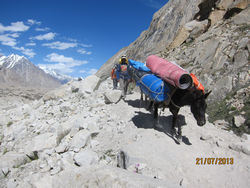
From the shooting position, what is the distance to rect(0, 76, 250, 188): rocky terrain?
9.78 ft

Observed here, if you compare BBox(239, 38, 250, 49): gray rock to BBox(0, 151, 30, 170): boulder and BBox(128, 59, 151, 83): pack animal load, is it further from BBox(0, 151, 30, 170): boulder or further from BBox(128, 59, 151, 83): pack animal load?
BBox(0, 151, 30, 170): boulder

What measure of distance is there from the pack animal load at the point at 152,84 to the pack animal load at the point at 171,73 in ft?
0.67

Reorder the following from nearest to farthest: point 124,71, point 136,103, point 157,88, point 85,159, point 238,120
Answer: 1. point 85,159
2. point 157,88
3. point 238,120
4. point 136,103
5. point 124,71

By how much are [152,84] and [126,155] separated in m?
2.63

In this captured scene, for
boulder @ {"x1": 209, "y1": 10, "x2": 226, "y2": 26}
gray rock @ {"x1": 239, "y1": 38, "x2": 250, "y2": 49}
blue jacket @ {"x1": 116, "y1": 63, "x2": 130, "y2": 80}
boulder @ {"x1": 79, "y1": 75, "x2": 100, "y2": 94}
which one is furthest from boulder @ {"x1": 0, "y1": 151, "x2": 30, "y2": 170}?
boulder @ {"x1": 209, "y1": 10, "x2": 226, "y2": 26}

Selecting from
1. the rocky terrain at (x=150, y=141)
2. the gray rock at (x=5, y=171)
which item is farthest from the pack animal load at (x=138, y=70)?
the gray rock at (x=5, y=171)

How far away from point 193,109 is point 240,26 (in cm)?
893

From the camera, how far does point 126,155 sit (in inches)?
171

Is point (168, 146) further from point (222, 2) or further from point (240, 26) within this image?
point (222, 2)

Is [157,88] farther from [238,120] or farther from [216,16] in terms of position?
[216,16]

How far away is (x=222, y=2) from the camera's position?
525 inches

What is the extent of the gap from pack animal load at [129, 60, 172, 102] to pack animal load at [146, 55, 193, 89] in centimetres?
20

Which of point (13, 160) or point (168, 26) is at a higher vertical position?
point (168, 26)

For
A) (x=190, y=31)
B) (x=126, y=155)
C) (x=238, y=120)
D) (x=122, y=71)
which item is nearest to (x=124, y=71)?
(x=122, y=71)
